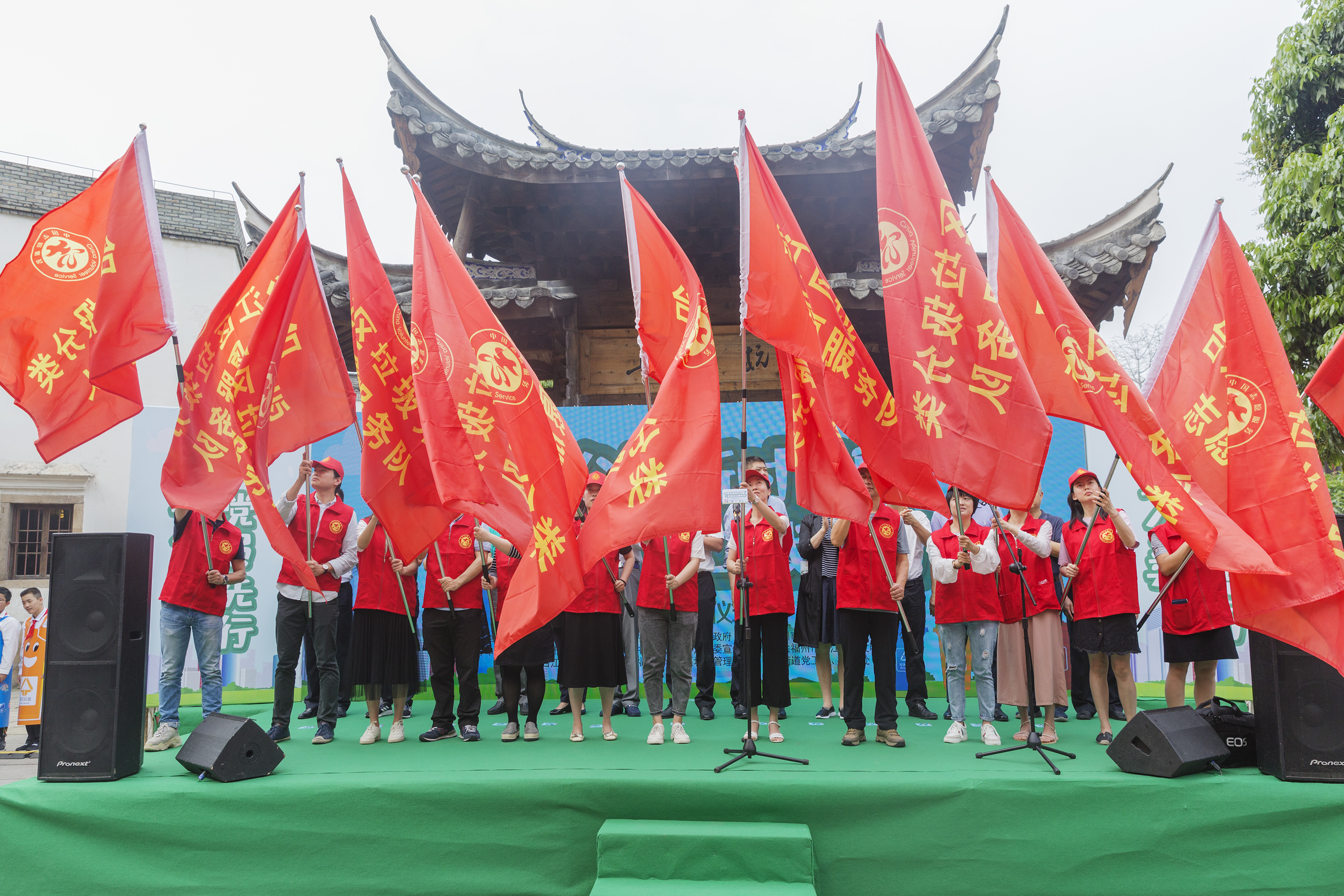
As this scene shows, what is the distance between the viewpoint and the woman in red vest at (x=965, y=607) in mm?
4844

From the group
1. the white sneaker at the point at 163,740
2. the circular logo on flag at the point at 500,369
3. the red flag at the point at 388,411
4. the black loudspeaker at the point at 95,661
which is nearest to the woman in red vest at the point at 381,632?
the red flag at the point at 388,411

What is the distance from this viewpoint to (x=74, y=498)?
16906 millimetres

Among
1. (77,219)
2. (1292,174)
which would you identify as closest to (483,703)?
(77,219)

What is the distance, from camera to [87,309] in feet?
14.8

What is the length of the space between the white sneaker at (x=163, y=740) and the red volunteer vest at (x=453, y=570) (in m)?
1.68

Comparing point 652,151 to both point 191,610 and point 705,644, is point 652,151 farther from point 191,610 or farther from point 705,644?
point 191,610

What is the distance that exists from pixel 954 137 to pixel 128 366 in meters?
6.95

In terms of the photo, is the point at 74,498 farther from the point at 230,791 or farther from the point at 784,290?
the point at 784,290

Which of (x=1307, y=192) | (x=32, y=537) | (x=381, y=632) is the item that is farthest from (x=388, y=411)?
(x=32, y=537)

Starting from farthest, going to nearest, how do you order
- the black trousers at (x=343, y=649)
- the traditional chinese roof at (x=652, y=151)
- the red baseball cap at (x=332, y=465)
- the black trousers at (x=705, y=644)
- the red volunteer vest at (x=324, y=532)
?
the traditional chinese roof at (x=652, y=151) < the black trousers at (x=705, y=644) < the black trousers at (x=343, y=649) < the red baseball cap at (x=332, y=465) < the red volunteer vest at (x=324, y=532)

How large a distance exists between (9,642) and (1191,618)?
405 inches

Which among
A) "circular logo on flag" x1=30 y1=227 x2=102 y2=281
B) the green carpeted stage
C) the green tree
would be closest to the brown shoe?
the green carpeted stage

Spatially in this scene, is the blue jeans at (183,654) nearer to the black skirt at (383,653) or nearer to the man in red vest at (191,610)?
the man in red vest at (191,610)

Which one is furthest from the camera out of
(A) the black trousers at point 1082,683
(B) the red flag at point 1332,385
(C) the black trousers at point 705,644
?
(C) the black trousers at point 705,644
